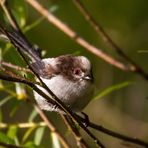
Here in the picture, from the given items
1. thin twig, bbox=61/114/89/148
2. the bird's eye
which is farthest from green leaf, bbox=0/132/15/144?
the bird's eye

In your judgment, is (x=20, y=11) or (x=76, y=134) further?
(x=20, y=11)

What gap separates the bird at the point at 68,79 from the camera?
271 centimetres

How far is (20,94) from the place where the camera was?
2.55 metres

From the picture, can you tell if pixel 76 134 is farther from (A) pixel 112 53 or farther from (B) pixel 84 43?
(A) pixel 112 53

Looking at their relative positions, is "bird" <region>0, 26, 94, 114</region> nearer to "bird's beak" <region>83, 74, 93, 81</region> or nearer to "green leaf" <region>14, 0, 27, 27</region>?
"bird's beak" <region>83, 74, 93, 81</region>

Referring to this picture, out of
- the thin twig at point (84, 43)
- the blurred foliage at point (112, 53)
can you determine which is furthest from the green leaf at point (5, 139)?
the blurred foliage at point (112, 53)

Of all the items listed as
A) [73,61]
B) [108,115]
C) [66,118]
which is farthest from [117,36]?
[66,118]

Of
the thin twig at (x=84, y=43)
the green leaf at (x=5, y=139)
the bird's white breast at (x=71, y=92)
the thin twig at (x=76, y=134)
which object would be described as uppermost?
the thin twig at (x=84, y=43)

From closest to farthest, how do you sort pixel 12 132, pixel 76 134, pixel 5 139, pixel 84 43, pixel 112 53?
pixel 84 43 < pixel 76 134 < pixel 5 139 < pixel 12 132 < pixel 112 53

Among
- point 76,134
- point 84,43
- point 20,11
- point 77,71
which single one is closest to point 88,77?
point 77,71

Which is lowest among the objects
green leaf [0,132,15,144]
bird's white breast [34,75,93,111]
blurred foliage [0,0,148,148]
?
blurred foliage [0,0,148,148]

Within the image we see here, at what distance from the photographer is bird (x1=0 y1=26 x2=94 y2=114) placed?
2713 millimetres

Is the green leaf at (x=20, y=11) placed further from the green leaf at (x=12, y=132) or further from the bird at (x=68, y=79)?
the green leaf at (x=12, y=132)

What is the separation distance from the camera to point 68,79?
282 centimetres
